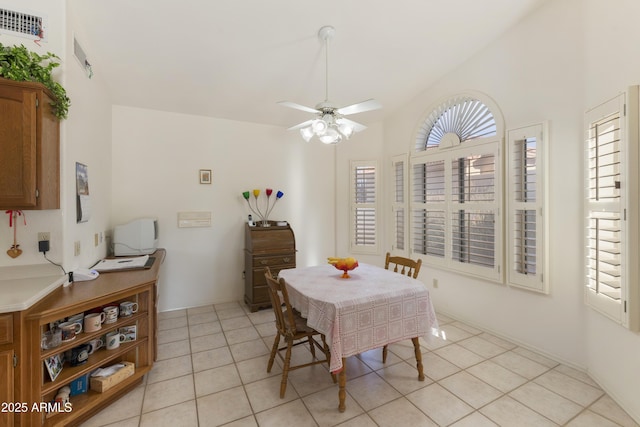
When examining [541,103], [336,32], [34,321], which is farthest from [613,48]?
[34,321]

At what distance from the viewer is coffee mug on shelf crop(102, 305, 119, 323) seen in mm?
1983

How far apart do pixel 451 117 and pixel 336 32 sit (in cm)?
178

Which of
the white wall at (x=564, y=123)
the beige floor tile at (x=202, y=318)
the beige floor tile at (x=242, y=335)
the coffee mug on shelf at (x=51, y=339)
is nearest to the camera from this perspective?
the coffee mug on shelf at (x=51, y=339)

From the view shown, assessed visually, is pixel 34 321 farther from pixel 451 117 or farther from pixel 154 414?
pixel 451 117

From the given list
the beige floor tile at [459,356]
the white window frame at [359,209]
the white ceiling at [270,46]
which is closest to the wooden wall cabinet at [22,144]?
the white ceiling at [270,46]

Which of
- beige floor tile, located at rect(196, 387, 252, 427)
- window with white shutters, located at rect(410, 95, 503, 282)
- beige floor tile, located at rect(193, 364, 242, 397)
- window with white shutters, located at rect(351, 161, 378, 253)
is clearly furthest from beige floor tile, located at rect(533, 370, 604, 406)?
window with white shutters, located at rect(351, 161, 378, 253)

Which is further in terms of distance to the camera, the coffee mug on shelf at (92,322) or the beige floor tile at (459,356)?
the beige floor tile at (459,356)

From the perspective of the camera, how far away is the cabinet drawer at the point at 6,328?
1436 millimetres

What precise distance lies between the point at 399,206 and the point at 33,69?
385 centimetres

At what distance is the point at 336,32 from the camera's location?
2570mm

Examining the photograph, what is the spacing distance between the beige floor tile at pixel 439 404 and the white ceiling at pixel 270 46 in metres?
3.06

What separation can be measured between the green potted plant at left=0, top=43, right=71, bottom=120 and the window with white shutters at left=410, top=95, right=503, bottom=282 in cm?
358

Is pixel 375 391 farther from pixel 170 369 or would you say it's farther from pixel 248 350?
pixel 170 369

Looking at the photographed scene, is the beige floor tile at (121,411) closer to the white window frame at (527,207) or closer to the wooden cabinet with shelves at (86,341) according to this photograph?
the wooden cabinet with shelves at (86,341)
